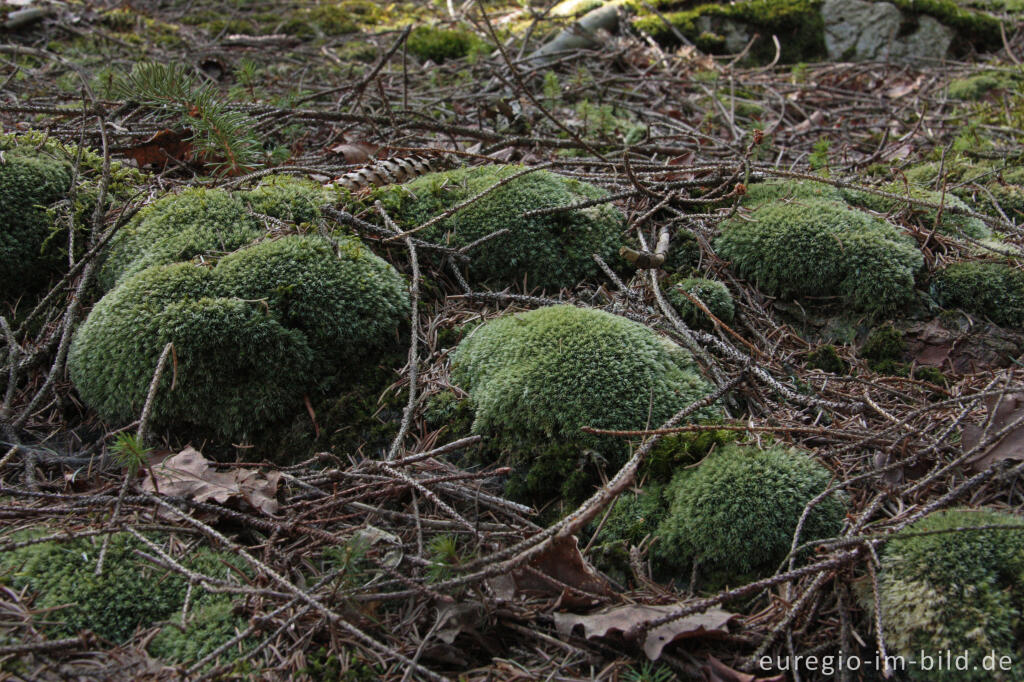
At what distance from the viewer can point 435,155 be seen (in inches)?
154

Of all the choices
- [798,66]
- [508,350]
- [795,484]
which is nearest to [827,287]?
[795,484]

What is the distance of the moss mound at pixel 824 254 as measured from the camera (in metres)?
2.98

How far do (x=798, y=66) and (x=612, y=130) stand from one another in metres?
2.79

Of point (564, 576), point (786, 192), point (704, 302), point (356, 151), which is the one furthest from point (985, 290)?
point (356, 151)

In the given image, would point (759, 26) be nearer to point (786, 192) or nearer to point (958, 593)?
point (786, 192)

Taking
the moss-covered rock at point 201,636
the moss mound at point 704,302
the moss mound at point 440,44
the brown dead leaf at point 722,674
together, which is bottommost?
the brown dead leaf at point 722,674

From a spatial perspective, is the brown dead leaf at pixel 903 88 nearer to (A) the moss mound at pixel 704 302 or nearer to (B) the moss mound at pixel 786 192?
(B) the moss mound at pixel 786 192

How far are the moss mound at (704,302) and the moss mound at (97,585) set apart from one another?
6.78ft

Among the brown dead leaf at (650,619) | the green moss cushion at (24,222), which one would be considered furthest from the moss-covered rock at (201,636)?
the green moss cushion at (24,222)

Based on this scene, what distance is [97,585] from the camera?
190 centimetres

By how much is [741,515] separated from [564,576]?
0.59 metres

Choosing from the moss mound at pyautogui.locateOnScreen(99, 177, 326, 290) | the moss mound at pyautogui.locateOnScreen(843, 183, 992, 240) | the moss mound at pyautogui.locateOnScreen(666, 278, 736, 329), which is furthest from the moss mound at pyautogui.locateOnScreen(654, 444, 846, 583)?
the moss mound at pyautogui.locateOnScreen(99, 177, 326, 290)

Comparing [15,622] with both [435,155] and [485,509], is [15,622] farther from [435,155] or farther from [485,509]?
[435,155]

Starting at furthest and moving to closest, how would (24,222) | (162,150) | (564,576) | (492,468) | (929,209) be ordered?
(162,150)
(929,209)
(24,222)
(492,468)
(564,576)
